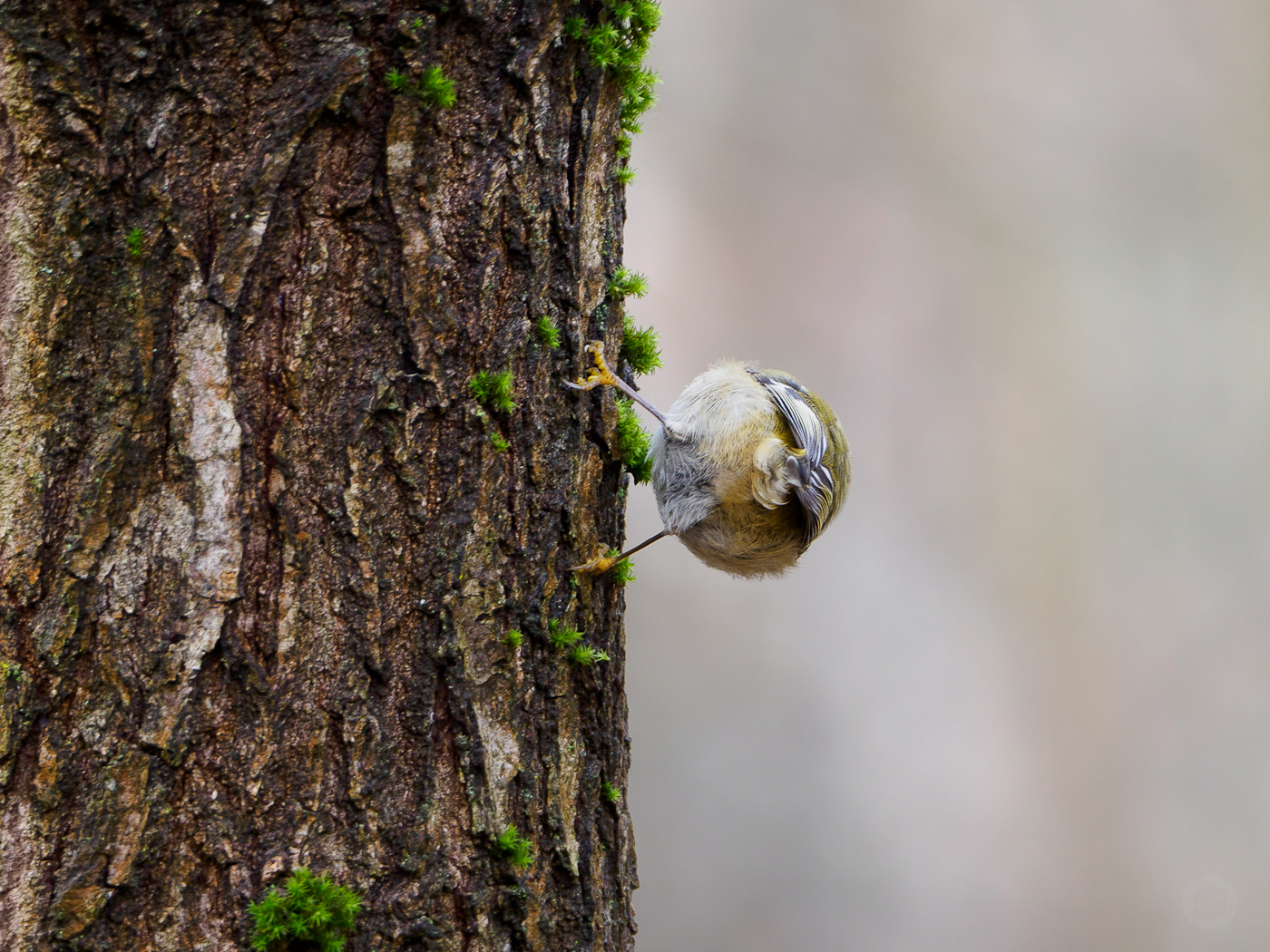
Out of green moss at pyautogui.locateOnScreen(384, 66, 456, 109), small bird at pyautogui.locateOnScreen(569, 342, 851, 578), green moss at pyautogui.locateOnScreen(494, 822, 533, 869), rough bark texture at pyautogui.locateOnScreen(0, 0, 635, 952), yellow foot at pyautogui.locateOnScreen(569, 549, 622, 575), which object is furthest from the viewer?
small bird at pyautogui.locateOnScreen(569, 342, 851, 578)

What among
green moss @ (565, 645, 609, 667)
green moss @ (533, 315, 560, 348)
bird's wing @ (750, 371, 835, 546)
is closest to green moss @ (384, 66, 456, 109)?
green moss @ (533, 315, 560, 348)

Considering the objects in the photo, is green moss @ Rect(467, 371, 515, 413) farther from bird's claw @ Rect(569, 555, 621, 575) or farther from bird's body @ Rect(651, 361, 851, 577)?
bird's body @ Rect(651, 361, 851, 577)

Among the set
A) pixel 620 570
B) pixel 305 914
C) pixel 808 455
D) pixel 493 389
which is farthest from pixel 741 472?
pixel 305 914

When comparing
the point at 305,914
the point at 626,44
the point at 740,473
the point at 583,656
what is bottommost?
the point at 305,914

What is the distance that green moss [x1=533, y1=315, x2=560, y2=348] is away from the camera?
2.19 meters

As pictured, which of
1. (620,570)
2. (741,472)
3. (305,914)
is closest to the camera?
(305,914)

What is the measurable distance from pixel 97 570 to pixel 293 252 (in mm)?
717

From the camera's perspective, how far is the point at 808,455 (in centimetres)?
345

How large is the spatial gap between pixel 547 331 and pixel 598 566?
23.5 inches

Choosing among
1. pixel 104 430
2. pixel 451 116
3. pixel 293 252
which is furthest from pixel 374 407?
pixel 451 116

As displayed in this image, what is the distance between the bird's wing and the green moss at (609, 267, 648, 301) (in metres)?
1.12

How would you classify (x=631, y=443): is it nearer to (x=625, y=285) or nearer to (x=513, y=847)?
(x=625, y=285)

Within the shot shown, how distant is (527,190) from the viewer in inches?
83.4

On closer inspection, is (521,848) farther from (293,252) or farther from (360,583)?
(293,252)
